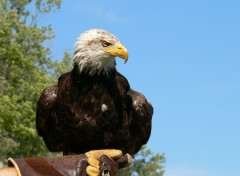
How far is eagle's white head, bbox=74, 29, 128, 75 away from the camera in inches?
311

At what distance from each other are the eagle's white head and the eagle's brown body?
0.09 m

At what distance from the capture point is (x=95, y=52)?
7973mm

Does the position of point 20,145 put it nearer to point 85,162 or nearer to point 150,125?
point 150,125

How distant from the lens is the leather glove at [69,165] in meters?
4.07

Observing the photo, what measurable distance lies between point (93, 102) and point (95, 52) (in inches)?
23.6

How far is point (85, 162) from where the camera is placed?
14.0ft

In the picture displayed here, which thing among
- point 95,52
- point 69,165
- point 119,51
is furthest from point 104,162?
point 95,52

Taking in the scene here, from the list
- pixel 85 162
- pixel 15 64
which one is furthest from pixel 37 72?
pixel 85 162

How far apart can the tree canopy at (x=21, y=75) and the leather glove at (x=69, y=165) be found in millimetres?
25105

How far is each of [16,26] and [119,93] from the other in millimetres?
25223

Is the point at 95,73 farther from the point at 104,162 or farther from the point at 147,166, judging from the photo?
the point at 147,166

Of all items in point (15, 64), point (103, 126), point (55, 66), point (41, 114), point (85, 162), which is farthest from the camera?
point (55, 66)

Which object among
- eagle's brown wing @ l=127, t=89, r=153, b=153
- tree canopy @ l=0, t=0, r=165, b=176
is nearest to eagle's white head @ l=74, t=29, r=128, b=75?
eagle's brown wing @ l=127, t=89, r=153, b=153

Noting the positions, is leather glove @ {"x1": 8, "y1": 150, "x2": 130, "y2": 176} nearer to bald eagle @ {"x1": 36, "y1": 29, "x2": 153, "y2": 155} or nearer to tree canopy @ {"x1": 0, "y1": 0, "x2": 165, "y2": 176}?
bald eagle @ {"x1": 36, "y1": 29, "x2": 153, "y2": 155}
